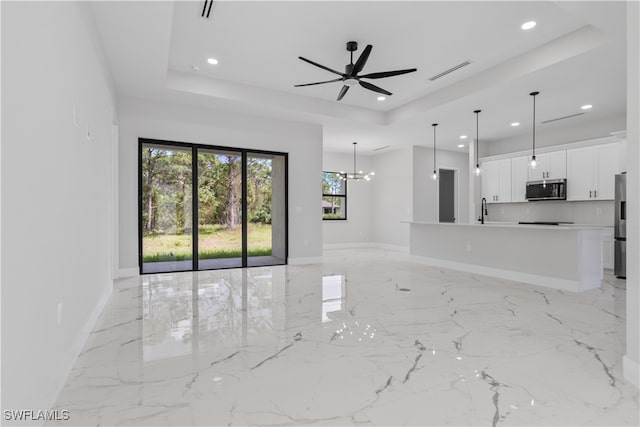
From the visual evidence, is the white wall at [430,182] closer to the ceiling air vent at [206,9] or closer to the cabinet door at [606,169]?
the cabinet door at [606,169]

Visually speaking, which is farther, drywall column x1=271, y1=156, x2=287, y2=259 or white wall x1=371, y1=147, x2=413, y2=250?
white wall x1=371, y1=147, x2=413, y2=250

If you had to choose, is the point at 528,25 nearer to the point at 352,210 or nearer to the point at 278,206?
the point at 278,206

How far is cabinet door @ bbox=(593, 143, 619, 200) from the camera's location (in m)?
6.10

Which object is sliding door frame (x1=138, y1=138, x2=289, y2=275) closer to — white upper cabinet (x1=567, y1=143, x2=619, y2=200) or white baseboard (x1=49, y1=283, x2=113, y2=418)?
white baseboard (x1=49, y1=283, x2=113, y2=418)

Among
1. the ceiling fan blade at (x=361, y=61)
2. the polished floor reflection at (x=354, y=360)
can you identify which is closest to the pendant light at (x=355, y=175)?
the ceiling fan blade at (x=361, y=61)

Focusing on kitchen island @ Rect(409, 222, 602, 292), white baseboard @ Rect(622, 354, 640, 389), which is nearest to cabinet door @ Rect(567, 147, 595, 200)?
kitchen island @ Rect(409, 222, 602, 292)

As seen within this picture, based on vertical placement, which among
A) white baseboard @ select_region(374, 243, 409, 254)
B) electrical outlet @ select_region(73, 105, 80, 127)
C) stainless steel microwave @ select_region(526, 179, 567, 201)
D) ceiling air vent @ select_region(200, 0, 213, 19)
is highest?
ceiling air vent @ select_region(200, 0, 213, 19)

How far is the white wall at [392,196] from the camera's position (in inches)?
365

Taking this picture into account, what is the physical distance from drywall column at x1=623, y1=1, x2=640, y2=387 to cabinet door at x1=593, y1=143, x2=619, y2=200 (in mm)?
5205

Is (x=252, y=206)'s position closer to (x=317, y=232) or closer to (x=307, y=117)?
(x=317, y=232)

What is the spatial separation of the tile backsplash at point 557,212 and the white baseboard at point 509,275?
2.39 meters

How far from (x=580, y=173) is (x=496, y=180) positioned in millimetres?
1722

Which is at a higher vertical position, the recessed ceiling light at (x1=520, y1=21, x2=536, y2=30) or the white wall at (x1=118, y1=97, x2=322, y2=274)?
the recessed ceiling light at (x1=520, y1=21, x2=536, y2=30)

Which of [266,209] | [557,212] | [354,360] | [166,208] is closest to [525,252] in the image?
[557,212]
